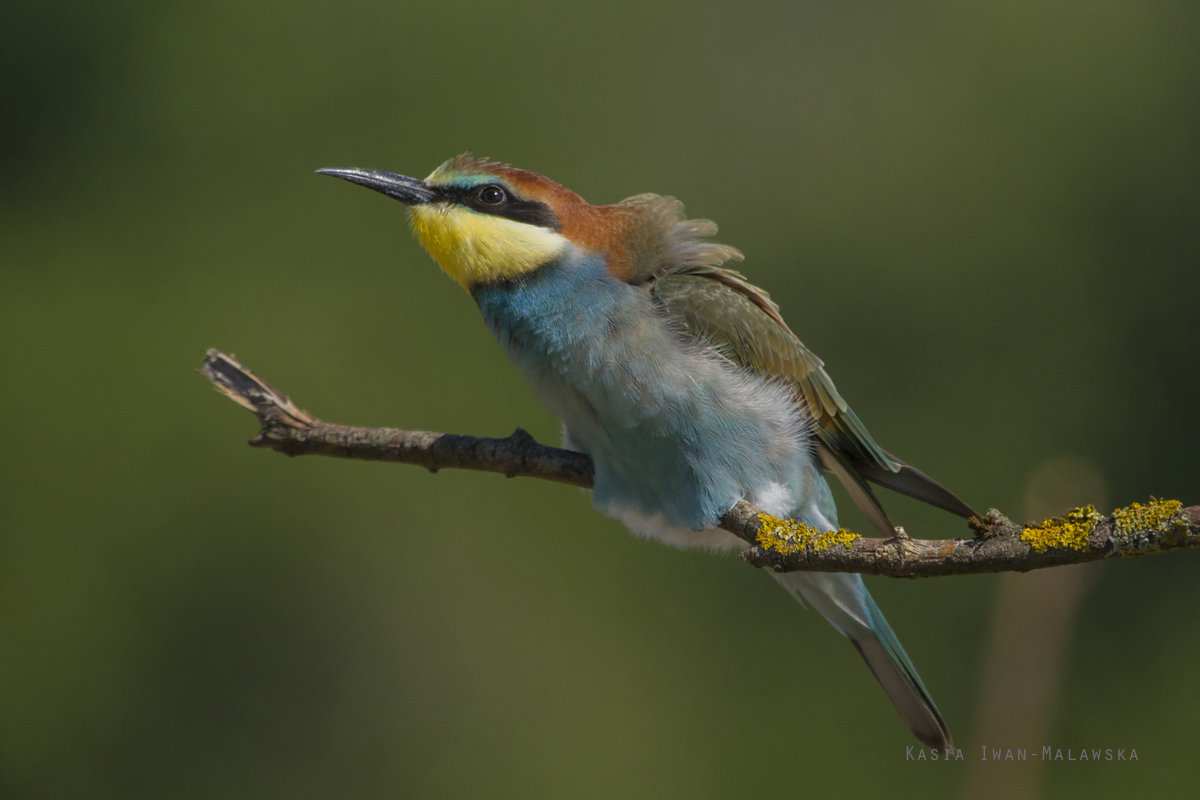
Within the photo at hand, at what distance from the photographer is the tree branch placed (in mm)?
1104

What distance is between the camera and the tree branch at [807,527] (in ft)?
3.62

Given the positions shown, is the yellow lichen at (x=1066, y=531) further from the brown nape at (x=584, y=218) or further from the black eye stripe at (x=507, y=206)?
the black eye stripe at (x=507, y=206)

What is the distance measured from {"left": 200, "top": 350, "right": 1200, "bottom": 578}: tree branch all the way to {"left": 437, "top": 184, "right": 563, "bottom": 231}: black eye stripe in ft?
1.29

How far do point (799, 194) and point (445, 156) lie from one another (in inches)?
63.4

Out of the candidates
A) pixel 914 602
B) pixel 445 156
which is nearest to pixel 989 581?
pixel 914 602

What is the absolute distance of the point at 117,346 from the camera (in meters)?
3.91

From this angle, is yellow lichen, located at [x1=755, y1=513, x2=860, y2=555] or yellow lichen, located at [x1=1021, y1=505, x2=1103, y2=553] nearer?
yellow lichen, located at [x1=1021, y1=505, x2=1103, y2=553]

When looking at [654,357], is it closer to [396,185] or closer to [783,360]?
[783,360]

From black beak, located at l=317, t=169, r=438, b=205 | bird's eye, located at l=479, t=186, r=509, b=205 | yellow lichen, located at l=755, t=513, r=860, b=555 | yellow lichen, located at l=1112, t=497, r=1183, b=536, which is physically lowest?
yellow lichen, located at l=755, t=513, r=860, b=555

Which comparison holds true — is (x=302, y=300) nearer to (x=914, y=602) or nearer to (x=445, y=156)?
(x=445, y=156)

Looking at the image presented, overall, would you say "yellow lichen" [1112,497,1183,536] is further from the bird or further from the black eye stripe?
the black eye stripe

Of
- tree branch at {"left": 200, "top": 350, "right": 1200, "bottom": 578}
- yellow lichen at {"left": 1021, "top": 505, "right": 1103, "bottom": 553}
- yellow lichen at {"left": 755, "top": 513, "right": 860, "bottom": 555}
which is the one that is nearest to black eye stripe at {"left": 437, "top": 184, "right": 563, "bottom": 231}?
tree branch at {"left": 200, "top": 350, "right": 1200, "bottom": 578}

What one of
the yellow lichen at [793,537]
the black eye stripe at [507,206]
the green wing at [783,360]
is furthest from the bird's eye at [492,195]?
the yellow lichen at [793,537]

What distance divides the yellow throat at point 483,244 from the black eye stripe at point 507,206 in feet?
0.03
